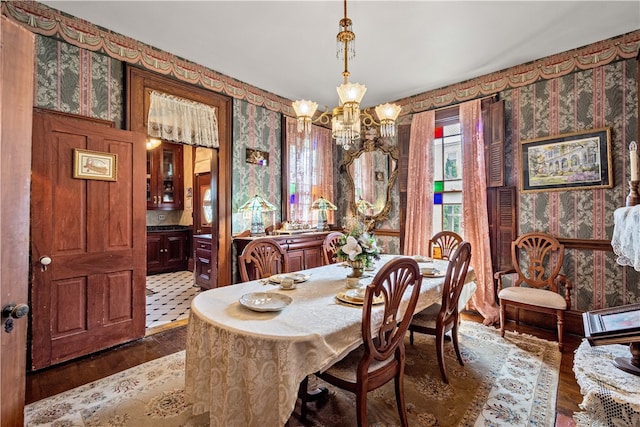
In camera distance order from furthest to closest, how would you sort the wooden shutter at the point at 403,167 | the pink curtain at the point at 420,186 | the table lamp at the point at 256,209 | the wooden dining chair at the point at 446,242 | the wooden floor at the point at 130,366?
1. the wooden shutter at the point at 403,167
2. the pink curtain at the point at 420,186
3. the table lamp at the point at 256,209
4. the wooden dining chair at the point at 446,242
5. the wooden floor at the point at 130,366

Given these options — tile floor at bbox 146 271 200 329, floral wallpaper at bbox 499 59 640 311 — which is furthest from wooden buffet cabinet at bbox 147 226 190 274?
floral wallpaper at bbox 499 59 640 311

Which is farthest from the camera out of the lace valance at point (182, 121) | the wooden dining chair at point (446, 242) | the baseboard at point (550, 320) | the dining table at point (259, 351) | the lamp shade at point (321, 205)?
the lamp shade at point (321, 205)

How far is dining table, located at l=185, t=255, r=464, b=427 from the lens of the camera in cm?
127

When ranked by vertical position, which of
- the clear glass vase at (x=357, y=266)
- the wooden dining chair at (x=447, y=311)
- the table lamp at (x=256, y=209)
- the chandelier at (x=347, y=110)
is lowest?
the wooden dining chair at (x=447, y=311)

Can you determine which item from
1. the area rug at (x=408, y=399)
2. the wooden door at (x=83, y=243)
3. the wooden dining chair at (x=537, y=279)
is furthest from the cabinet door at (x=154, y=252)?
the wooden dining chair at (x=537, y=279)

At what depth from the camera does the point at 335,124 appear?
239cm

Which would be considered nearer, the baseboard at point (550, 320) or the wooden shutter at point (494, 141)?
the baseboard at point (550, 320)

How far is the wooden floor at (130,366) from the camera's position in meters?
2.04

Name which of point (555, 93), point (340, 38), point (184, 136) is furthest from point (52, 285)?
point (555, 93)

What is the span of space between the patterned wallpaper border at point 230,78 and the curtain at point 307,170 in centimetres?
61

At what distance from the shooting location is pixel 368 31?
109 inches

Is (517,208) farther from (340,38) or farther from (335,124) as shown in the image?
(340,38)

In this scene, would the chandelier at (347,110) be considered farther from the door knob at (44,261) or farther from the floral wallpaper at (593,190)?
the door knob at (44,261)

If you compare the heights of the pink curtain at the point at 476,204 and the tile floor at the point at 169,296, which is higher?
the pink curtain at the point at 476,204
